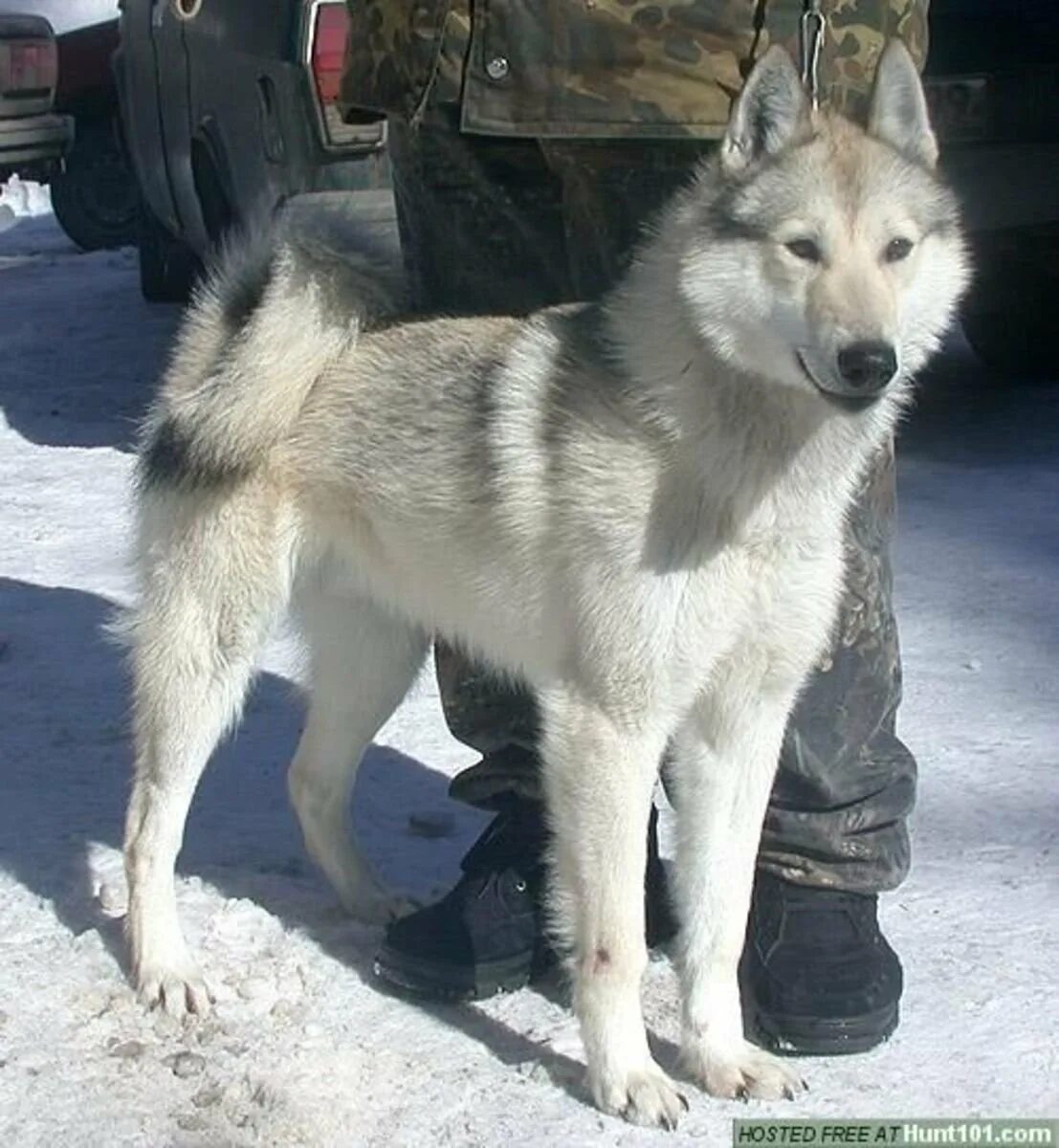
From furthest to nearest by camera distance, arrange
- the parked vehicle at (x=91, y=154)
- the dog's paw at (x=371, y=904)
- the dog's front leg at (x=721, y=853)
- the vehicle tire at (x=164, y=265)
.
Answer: the parked vehicle at (x=91, y=154) < the vehicle tire at (x=164, y=265) < the dog's paw at (x=371, y=904) < the dog's front leg at (x=721, y=853)

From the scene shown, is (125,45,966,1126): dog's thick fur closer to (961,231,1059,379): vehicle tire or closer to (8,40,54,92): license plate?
(961,231,1059,379): vehicle tire

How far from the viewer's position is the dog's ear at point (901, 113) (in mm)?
2816

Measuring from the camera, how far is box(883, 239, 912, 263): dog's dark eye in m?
2.71

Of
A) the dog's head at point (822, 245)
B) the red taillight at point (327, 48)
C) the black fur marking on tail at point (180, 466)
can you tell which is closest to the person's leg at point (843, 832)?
the dog's head at point (822, 245)

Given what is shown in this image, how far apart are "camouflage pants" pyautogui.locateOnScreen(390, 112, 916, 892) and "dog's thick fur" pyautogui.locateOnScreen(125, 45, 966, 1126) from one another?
140 mm

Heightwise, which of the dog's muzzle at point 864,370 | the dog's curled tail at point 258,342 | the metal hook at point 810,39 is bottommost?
the dog's curled tail at point 258,342

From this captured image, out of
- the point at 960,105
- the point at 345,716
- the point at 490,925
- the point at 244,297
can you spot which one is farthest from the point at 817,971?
the point at 960,105

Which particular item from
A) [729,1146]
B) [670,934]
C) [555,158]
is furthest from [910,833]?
A: [555,158]

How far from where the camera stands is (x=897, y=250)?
272 cm

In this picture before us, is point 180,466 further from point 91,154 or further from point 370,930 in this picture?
point 91,154

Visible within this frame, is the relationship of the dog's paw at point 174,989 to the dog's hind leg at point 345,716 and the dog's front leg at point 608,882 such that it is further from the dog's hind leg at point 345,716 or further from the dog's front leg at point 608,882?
the dog's front leg at point 608,882

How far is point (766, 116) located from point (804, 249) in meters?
0.19

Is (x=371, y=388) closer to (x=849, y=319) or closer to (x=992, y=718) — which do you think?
→ (x=849, y=319)

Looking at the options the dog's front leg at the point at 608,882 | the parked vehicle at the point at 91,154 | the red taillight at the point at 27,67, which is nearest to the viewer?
the dog's front leg at the point at 608,882
